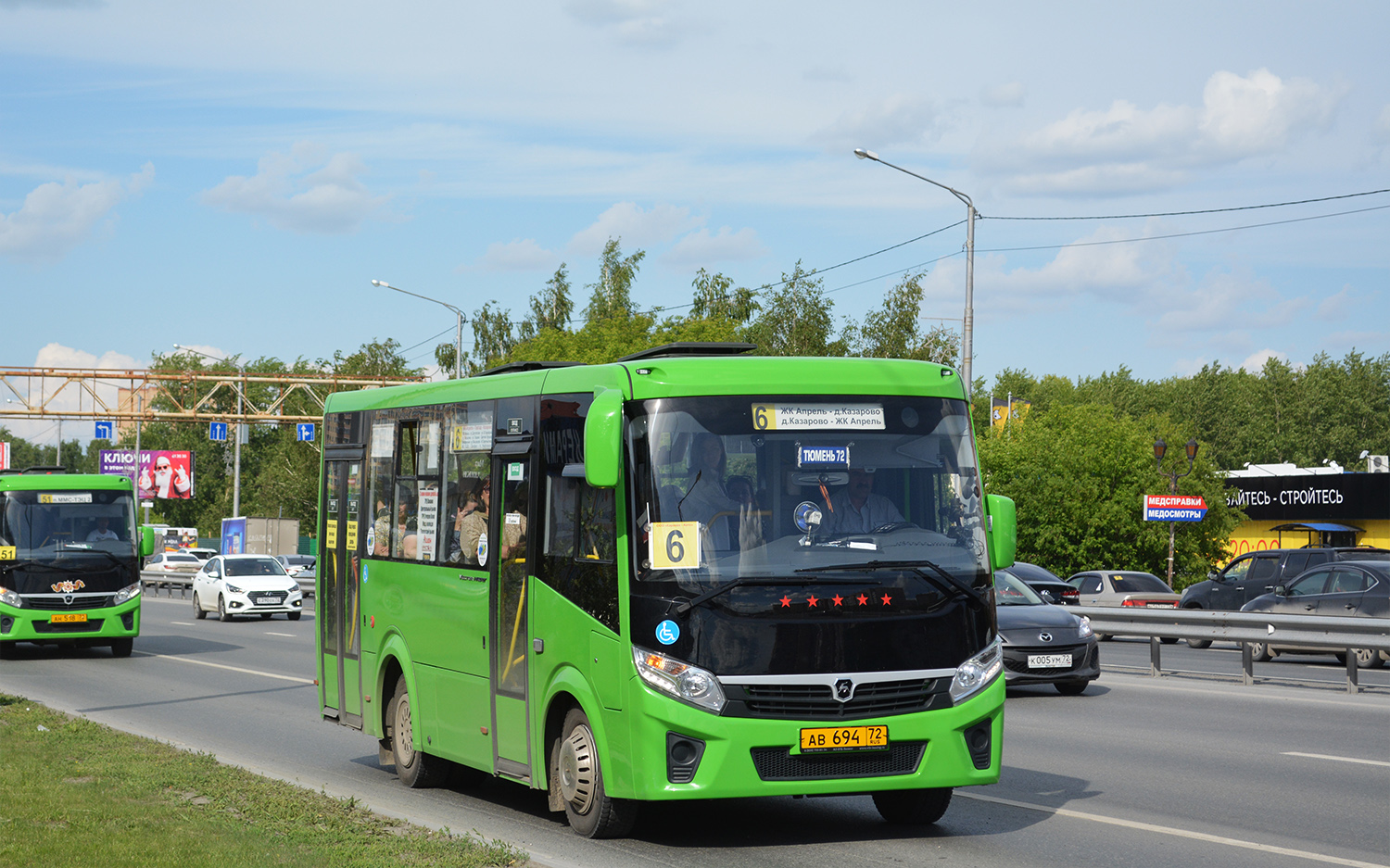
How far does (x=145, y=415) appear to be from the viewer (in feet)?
196

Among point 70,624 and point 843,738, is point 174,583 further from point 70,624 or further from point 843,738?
point 843,738

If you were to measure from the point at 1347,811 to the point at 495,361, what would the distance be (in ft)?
229

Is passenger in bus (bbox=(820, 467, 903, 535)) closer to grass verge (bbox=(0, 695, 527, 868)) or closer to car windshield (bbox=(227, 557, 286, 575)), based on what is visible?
grass verge (bbox=(0, 695, 527, 868))

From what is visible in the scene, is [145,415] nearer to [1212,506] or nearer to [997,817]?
[1212,506]

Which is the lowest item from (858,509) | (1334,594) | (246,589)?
(246,589)

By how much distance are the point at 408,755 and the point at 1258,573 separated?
863 inches

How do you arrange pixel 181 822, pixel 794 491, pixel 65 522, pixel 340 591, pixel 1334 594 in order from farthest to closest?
pixel 1334 594, pixel 65 522, pixel 340 591, pixel 181 822, pixel 794 491

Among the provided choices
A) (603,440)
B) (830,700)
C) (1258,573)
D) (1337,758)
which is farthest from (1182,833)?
(1258,573)

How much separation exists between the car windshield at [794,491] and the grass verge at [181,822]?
6.11ft

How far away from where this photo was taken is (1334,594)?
24.5 m

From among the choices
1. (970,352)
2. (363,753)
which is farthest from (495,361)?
(363,753)

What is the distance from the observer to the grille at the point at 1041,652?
691 inches

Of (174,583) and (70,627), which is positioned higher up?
(70,627)

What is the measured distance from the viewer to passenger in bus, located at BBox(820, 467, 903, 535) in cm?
829
